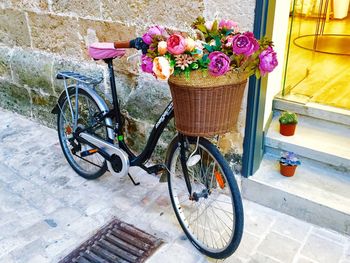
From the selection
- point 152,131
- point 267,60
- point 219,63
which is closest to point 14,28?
point 152,131

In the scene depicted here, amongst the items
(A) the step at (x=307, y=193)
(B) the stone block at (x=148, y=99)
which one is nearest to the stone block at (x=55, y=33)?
(B) the stone block at (x=148, y=99)

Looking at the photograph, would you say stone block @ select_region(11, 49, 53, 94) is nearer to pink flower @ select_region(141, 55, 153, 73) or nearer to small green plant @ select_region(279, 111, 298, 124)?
pink flower @ select_region(141, 55, 153, 73)

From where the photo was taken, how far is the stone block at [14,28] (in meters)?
3.68

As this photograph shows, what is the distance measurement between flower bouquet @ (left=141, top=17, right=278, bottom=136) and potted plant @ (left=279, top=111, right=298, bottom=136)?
0.93m

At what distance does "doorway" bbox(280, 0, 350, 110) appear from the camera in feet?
10.1

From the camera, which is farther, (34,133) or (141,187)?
(34,133)

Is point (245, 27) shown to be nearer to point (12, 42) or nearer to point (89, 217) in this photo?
point (89, 217)

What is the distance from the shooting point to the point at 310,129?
2.88 meters

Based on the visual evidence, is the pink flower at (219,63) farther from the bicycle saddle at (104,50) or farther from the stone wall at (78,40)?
the bicycle saddle at (104,50)

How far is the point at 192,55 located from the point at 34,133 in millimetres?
2625

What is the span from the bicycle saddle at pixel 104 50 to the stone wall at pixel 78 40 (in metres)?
0.47

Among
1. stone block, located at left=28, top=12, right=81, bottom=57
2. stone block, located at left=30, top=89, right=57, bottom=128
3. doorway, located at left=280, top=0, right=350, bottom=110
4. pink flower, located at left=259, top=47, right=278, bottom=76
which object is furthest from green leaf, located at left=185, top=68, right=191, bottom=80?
stone block, located at left=30, top=89, right=57, bottom=128

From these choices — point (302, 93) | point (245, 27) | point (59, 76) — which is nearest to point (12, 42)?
point (59, 76)

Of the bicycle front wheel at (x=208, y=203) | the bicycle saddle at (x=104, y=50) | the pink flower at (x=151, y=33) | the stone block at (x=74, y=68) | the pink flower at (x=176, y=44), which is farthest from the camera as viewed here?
the stone block at (x=74, y=68)
